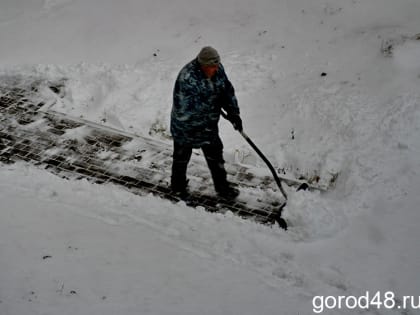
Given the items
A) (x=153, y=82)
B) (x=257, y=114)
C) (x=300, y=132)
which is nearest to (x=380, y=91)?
(x=300, y=132)

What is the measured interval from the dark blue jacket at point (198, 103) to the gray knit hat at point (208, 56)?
17 centimetres

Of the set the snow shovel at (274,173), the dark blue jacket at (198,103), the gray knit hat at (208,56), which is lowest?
the snow shovel at (274,173)

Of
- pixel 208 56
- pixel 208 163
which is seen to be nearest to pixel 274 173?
pixel 208 163

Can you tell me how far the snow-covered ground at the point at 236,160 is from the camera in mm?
4453

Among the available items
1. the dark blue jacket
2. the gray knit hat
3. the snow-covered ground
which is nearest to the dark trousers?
the dark blue jacket

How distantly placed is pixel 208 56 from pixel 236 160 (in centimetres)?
222

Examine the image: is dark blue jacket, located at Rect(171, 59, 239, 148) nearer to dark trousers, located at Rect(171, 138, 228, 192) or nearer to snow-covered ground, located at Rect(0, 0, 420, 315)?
dark trousers, located at Rect(171, 138, 228, 192)

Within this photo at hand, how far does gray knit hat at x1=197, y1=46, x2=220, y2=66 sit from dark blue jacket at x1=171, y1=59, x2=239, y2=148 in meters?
0.17

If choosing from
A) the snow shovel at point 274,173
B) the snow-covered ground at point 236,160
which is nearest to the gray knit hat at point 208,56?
the snow shovel at point 274,173

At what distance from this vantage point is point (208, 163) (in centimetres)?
598

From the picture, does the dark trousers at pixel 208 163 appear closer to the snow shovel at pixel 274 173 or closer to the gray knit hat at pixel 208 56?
the snow shovel at pixel 274 173

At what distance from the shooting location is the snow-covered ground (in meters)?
4.45

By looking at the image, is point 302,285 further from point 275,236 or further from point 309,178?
point 309,178

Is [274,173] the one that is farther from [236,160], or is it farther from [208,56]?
[208,56]
